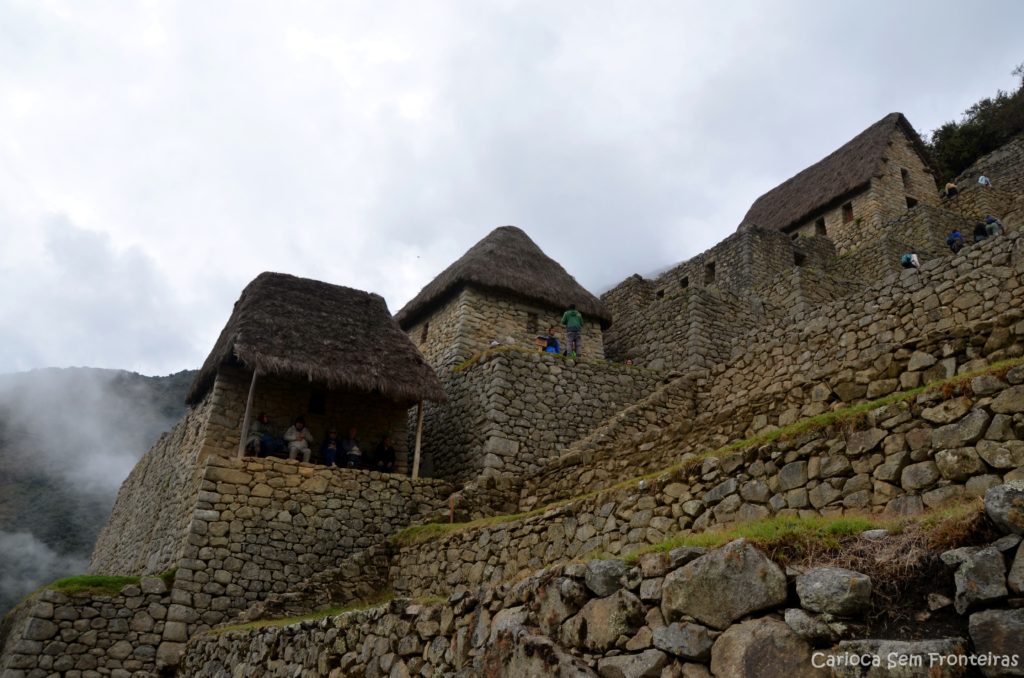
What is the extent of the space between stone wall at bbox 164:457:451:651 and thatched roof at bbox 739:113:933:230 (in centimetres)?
1834

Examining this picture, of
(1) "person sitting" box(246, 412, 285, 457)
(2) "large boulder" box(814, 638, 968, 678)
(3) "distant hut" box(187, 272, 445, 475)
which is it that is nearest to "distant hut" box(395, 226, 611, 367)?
(3) "distant hut" box(187, 272, 445, 475)

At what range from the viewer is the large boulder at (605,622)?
12.5 feet

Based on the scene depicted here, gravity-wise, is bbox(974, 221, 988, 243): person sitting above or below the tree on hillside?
below

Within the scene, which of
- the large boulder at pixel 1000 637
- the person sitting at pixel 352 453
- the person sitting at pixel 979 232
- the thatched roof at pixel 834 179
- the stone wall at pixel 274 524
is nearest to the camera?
the large boulder at pixel 1000 637

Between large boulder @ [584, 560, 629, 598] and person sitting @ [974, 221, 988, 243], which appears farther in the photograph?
person sitting @ [974, 221, 988, 243]

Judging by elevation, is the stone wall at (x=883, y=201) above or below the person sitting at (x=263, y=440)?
above

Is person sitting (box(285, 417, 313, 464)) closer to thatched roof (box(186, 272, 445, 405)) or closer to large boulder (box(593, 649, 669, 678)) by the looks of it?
thatched roof (box(186, 272, 445, 405))

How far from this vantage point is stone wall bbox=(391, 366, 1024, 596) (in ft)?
15.6

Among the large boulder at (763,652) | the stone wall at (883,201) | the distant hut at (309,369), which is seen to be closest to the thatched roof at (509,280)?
the distant hut at (309,369)

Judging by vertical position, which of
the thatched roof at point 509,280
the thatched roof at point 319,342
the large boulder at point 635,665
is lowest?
the large boulder at point 635,665

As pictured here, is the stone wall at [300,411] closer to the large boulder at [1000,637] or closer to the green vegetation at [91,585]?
the green vegetation at [91,585]

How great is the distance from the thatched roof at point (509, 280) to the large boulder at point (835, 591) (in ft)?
51.4

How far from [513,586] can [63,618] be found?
8.19m

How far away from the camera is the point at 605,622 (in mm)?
3932
